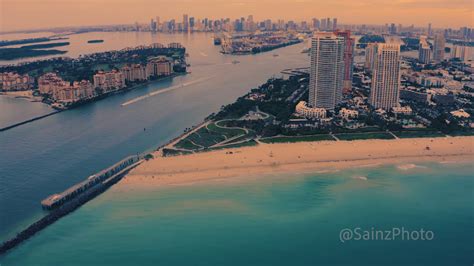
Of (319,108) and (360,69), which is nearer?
(319,108)

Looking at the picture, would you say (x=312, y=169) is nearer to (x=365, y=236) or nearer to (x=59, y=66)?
(x=365, y=236)

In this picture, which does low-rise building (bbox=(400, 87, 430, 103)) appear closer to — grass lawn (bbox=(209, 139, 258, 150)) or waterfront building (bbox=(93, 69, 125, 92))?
grass lawn (bbox=(209, 139, 258, 150))

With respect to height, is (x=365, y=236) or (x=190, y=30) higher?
(x=190, y=30)

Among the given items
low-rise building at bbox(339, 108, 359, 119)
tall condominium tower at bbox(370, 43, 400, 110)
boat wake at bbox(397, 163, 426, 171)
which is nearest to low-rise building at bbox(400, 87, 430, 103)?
tall condominium tower at bbox(370, 43, 400, 110)

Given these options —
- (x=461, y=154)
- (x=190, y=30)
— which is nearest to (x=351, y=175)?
(x=461, y=154)

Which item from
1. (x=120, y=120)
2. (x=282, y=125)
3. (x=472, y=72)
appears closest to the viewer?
(x=282, y=125)

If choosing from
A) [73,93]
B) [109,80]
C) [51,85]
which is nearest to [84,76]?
[109,80]
